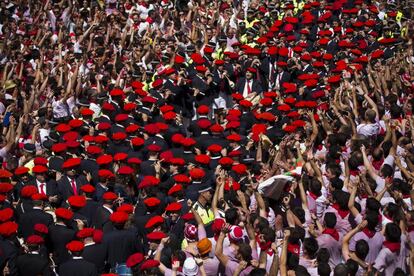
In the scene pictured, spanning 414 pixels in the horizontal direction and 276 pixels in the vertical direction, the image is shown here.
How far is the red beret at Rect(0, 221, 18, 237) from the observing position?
945 cm

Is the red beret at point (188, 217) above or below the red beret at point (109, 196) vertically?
below

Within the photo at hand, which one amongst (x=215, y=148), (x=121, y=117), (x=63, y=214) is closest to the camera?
(x=63, y=214)

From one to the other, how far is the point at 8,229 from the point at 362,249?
4.78 m

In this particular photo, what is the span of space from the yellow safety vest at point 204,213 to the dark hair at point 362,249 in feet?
7.77

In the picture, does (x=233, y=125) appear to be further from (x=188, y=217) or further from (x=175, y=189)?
(x=188, y=217)

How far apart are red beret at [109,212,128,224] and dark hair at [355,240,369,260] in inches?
127

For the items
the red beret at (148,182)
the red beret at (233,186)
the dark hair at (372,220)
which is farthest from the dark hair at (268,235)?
the red beret at (148,182)

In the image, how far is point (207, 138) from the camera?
13297mm

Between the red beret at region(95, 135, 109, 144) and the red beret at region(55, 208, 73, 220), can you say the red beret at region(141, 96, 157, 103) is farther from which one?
the red beret at region(55, 208, 73, 220)

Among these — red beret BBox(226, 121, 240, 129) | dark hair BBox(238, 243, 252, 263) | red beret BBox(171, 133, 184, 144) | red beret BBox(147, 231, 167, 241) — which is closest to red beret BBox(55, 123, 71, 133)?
red beret BBox(171, 133, 184, 144)

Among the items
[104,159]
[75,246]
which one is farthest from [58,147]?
[75,246]

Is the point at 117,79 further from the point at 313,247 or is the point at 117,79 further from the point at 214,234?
the point at 313,247

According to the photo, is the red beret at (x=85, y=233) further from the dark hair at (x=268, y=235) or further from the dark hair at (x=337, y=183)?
the dark hair at (x=337, y=183)

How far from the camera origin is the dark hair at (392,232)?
29.1 ft
